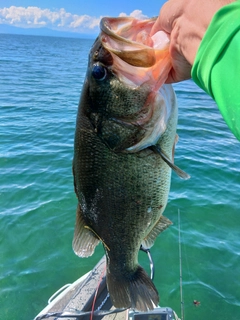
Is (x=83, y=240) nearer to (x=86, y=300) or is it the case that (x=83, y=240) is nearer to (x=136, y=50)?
(x=136, y=50)

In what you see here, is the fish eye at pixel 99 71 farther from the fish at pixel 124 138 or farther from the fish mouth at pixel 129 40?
the fish mouth at pixel 129 40

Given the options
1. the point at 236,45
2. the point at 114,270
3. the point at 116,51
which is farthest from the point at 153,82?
the point at 114,270

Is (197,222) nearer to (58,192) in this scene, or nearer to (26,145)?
(58,192)

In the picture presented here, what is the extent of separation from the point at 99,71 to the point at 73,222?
17.1 ft

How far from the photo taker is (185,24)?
4.27 feet

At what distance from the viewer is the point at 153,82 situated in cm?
178

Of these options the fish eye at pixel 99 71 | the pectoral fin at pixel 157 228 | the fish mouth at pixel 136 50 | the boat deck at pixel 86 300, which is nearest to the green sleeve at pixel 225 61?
the fish mouth at pixel 136 50

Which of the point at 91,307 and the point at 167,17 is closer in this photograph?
the point at 167,17

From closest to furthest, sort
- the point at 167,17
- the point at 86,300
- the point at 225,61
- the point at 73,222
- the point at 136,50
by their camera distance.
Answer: the point at 225,61, the point at 167,17, the point at 136,50, the point at 86,300, the point at 73,222

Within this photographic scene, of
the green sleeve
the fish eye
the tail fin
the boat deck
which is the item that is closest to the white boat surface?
the boat deck

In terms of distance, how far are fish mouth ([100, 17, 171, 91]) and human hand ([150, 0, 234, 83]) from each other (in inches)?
3.0

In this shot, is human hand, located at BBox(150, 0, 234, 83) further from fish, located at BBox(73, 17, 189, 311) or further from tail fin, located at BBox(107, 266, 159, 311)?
tail fin, located at BBox(107, 266, 159, 311)

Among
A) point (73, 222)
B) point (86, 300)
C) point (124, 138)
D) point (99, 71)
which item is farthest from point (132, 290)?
point (73, 222)

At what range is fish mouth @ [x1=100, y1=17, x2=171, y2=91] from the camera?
1666 millimetres
